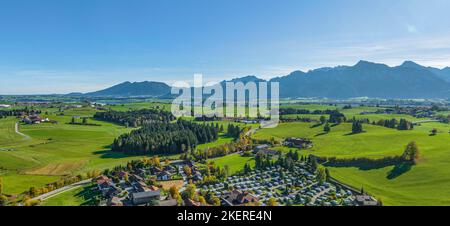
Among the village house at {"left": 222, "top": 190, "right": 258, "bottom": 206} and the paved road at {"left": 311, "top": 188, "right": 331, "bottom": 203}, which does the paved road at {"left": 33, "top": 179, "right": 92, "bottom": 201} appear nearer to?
the village house at {"left": 222, "top": 190, "right": 258, "bottom": 206}

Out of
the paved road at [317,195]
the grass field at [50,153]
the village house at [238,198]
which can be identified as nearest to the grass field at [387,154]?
the paved road at [317,195]

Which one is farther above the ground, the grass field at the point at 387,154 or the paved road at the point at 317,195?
the grass field at the point at 387,154

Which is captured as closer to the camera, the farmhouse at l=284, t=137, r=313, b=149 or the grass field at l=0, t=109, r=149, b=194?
the grass field at l=0, t=109, r=149, b=194

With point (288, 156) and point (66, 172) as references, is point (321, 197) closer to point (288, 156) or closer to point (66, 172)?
point (288, 156)

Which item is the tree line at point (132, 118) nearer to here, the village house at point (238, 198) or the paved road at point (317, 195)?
the village house at point (238, 198)

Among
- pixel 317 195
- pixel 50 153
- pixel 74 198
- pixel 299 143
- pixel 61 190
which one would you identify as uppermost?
pixel 299 143

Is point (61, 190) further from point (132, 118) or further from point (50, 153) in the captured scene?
point (132, 118)

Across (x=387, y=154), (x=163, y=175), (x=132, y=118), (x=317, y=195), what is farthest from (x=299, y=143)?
(x=132, y=118)

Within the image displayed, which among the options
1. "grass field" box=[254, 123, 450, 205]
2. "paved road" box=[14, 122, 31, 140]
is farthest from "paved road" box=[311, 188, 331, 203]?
"paved road" box=[14, 122, 31, 140]

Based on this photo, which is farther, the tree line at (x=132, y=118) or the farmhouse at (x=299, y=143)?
the tree line at (x=132, y=118)

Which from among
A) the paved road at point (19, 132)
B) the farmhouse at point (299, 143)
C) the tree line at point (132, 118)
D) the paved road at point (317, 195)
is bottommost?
the paved road at point (317, 195)

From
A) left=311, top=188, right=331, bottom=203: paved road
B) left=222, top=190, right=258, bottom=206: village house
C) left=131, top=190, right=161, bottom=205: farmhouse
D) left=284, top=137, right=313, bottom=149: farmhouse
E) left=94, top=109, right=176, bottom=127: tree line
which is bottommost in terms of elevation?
left=311, top=188, right=331, bottom=203: paved road

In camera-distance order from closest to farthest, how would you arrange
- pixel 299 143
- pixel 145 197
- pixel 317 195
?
pixel 145 197
pixel 317 195
pixel 299 143
